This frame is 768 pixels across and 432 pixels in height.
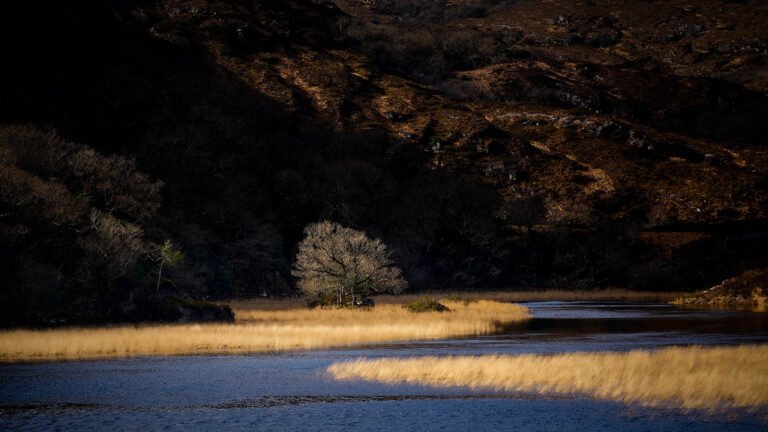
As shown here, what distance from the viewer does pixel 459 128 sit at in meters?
172

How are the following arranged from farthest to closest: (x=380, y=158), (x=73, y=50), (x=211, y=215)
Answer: (x=380, y=158), (x=73, y=50), (x=211, y=215)

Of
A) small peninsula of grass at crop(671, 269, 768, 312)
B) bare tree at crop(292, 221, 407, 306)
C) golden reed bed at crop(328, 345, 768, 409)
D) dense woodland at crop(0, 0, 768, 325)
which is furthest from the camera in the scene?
small peninsula of grass at crop(671, 269, 768, 312)

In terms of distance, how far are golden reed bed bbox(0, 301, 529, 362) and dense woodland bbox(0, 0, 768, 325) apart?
6462 mm

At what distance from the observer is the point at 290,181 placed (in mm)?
116062

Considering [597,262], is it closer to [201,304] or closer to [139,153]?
[139,153]

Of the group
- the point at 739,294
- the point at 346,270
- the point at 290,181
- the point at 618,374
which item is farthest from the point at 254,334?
the point at 290,181

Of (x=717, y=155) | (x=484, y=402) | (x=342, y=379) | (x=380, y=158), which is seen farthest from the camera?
(x=717, y=155)

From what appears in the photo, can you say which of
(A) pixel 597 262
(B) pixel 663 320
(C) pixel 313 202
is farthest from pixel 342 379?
(A) pixel 597 262

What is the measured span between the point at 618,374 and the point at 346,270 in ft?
126

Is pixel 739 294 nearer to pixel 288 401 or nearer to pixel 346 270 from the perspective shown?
pixel 346 270

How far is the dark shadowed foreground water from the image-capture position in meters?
23.2

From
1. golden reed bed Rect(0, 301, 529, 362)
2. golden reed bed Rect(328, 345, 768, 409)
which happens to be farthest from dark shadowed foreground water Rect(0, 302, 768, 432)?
golden reed bed Rect(0, 301, 529, 362)

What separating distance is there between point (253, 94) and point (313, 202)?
6943 cm

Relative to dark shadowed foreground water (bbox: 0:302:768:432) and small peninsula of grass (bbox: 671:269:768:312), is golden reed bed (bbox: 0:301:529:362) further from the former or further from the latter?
small peninsula of grass (bbox: 671:269:768:312)
